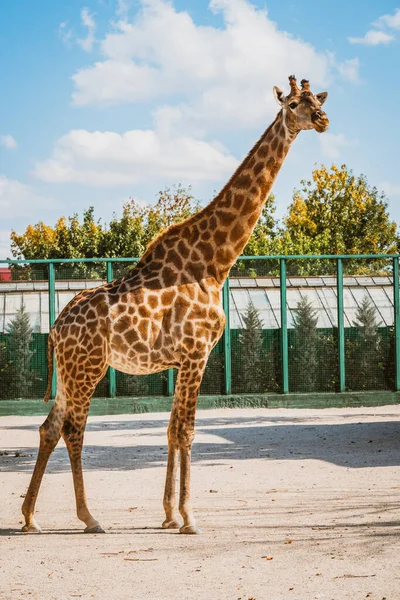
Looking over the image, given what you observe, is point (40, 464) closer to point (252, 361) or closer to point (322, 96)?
point (322, 96)

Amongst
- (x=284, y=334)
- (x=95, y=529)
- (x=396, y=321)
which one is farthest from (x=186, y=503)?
(x=396, y=321)

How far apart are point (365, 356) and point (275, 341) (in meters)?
1.86

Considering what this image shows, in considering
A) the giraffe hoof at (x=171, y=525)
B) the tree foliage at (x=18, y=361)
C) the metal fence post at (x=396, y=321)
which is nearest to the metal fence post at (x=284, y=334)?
the metal fence post at (x=396, y=321)

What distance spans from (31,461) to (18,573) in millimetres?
5522

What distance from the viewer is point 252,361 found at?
18.2 meters

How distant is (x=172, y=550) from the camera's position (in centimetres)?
625

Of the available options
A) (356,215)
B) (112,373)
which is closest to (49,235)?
(356,215)

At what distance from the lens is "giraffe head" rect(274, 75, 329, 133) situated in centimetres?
724

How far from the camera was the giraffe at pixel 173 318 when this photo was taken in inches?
278

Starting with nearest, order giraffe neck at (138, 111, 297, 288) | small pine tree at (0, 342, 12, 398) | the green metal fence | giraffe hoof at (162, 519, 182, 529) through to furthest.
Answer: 1. giraffe hoof at (162, 519, 182, 529)
2. giraffe neck at (138, 111, 297, 288)
3. small pine tree at (0, 342, 12, 398)
4. the green metal fence

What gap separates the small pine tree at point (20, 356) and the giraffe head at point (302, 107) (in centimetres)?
1126

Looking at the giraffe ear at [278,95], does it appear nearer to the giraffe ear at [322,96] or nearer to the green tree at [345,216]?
the giraffe ear at [322,96]

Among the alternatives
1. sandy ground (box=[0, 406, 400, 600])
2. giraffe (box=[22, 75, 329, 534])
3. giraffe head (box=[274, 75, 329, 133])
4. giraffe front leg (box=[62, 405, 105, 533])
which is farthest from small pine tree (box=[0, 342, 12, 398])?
giraffe head (box=[274, 75, 329, 133])

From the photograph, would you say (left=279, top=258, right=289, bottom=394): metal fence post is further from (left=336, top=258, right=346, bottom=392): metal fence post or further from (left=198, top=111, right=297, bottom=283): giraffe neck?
(left=198, top=111, right=297, bottom=283): giraffe neck
